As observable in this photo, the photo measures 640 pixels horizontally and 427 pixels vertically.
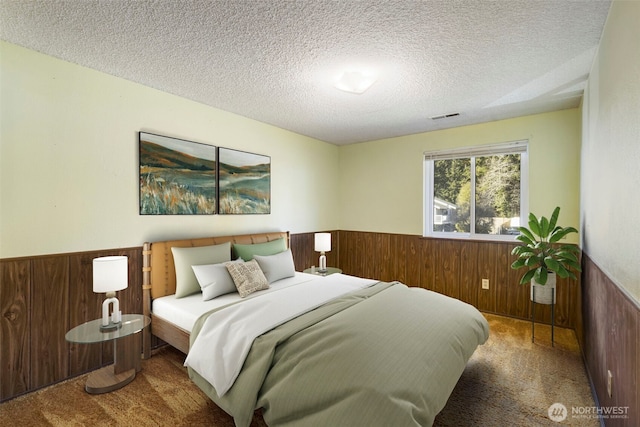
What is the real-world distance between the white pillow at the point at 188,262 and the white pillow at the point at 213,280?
0.08 meters

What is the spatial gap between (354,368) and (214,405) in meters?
1.21

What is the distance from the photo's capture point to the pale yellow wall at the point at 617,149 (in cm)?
129

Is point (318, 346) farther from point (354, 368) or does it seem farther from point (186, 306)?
point (186, 306)

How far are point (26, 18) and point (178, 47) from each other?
858 millimetres

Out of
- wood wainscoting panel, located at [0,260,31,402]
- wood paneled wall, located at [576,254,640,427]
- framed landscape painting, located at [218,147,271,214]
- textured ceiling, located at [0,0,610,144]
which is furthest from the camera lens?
framed landscape painting, located at [218,147,271,214]

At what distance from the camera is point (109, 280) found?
2195 mm

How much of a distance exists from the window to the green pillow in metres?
2.20

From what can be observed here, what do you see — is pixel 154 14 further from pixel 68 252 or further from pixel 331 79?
pixel 68 252

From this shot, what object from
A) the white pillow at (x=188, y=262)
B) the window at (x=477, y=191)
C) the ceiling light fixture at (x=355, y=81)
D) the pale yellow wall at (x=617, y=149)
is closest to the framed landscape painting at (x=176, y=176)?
the white pillow at (x=188, y=262)

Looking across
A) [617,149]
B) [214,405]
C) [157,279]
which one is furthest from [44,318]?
[617,149]

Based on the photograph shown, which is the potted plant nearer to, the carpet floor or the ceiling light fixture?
the carpet floor

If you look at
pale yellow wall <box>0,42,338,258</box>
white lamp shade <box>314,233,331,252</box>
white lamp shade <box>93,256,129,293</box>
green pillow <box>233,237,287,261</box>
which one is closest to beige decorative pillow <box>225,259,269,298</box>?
green pillow <box>233,237,287,261</box>

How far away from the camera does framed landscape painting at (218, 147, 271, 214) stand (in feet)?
11.4

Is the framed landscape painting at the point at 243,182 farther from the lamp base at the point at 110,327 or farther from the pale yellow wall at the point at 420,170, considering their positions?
the pale yellow wall at the point at 420,170
